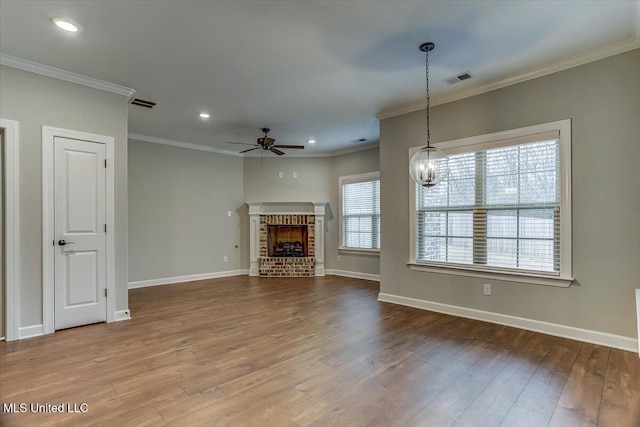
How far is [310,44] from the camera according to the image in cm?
300

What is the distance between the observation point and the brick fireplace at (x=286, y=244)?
23.6 ft

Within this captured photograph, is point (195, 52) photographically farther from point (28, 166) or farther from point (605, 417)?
point (605, 417)

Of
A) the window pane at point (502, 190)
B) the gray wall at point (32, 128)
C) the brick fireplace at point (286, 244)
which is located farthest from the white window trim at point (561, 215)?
the gray wall at point (32, 128)

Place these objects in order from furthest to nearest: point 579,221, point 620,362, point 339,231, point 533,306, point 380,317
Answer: point 339,231 < point 380,317 < point 533,306 < point 579,221 < point 620,362

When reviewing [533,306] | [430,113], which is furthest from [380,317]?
[430,113]

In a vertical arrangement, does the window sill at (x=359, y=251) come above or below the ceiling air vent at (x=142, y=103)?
below

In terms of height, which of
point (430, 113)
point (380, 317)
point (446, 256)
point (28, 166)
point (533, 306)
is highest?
point (430, 113)

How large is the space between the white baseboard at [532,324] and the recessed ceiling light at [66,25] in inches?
184

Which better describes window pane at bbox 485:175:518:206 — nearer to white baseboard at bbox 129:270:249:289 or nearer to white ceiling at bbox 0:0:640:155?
white ceiling at bbox 0:0:640:155

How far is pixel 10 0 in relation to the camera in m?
2.40

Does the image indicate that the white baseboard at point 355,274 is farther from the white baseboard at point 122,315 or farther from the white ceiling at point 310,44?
the white baseboard at point 122,315

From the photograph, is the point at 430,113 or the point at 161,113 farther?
the point at 161,113

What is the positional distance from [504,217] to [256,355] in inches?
123

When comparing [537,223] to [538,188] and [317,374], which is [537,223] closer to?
[538,188]
